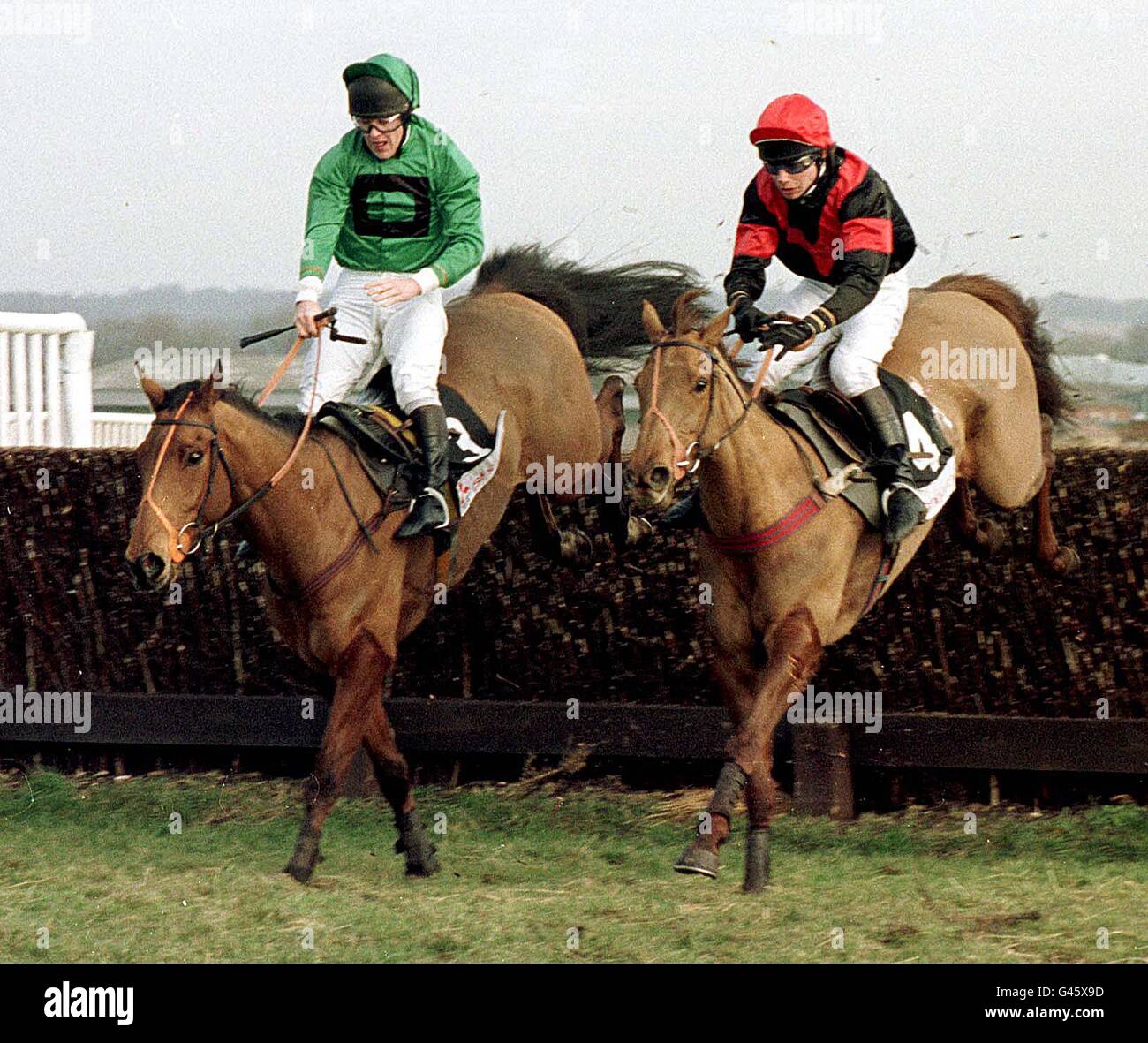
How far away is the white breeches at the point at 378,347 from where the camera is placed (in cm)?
577

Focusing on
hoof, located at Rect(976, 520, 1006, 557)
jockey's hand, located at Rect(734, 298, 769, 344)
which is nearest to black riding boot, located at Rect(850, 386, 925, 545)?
jockey's hand, located at Rect(734, 298, 769, 344)

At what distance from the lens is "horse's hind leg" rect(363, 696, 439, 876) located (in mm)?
5434

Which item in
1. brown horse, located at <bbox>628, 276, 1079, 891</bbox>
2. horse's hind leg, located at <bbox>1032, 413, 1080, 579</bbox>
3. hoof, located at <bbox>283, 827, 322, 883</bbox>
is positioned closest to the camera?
brown horse, located at <bbox>628, 276, 1079, 891</bbox>

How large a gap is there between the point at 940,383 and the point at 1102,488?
2.35ft

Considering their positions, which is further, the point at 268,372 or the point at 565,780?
the point at 268,372

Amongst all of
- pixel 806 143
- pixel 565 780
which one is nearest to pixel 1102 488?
pixel 806 143

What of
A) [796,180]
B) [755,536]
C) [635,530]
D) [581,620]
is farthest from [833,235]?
[581,620]

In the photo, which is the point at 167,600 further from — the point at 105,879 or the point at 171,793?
the point at 105,879

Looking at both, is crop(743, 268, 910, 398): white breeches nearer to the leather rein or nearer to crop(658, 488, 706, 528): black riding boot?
crop(658, 488, 706, 528): black riding boot

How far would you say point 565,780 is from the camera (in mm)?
6891

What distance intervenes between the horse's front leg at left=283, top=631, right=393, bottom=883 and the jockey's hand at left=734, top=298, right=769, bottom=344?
152 centimetres

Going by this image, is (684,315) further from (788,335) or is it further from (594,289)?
(594,289)

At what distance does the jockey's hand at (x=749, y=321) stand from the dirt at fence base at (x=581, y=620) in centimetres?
125

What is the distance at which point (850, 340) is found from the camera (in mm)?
5707
